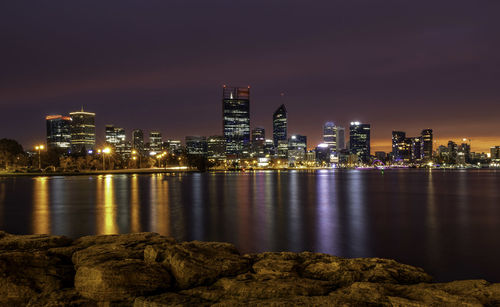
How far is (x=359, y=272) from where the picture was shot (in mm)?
9680

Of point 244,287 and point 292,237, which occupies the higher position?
point 244,287

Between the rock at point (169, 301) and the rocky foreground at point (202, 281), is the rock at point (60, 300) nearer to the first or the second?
the rocky foreground at point (202, 281)

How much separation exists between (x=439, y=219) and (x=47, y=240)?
2809 centimetres

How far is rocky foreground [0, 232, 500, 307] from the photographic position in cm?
732

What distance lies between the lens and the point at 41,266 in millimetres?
9000

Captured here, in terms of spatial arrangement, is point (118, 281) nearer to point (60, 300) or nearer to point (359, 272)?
point (60, 300)

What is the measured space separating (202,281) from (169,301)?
4.71ft

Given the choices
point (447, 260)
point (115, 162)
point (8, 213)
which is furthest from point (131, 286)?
point (115, 162)

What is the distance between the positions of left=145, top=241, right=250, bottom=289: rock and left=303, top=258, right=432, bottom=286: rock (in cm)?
192

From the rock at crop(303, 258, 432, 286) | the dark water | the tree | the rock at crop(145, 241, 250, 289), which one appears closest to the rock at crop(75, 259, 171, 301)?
the rock at crop(145, 241, 250, 289)

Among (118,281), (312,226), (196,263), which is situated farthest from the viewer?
(312,226)

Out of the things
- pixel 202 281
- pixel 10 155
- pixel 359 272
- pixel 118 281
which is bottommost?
pixel 359 272

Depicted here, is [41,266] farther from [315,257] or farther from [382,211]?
[382,211]

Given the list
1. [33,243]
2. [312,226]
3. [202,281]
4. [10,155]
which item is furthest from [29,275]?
[10,155]
